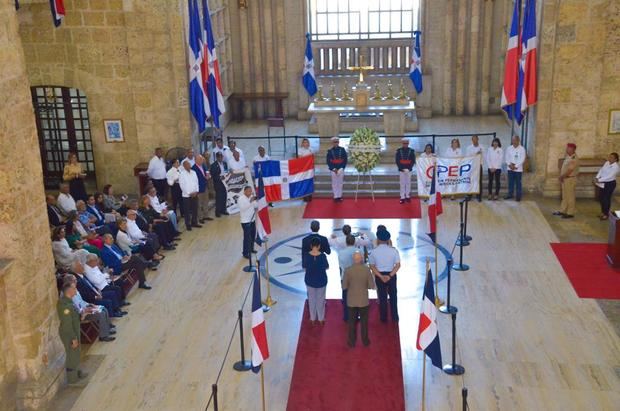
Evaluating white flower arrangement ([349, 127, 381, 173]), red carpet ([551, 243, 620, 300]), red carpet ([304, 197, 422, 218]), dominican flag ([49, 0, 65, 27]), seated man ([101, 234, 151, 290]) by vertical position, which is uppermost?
dominican flag ([49, 0, 65, 27])

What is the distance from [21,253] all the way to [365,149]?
32.0 ft

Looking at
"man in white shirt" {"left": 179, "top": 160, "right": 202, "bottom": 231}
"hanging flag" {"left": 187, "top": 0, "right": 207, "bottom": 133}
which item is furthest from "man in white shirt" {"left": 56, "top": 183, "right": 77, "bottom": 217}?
"hanging flag" {"left": 187, "top": 0, "right": 207, "bottom": 133}

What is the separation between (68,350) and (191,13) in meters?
9.46

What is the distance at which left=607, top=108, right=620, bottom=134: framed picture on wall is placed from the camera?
18.2 metres

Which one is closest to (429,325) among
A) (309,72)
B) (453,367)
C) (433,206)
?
(453,367)

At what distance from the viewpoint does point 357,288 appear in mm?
11352

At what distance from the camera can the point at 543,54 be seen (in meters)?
17.9

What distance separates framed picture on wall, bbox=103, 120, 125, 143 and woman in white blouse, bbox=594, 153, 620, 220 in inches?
442

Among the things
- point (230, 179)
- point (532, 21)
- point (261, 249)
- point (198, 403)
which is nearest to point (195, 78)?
point (230, 179)

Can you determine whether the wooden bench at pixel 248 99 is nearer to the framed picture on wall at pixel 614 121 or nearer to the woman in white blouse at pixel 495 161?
the woman in white blouse at pixel 495 161

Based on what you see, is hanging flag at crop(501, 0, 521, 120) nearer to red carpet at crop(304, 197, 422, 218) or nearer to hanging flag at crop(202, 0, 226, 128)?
red carpet at crop(304, 197, 422, 218)

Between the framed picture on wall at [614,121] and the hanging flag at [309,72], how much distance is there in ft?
29.7

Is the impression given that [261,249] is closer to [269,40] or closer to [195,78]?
[195,78]

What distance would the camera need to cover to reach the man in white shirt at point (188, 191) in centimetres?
1680
